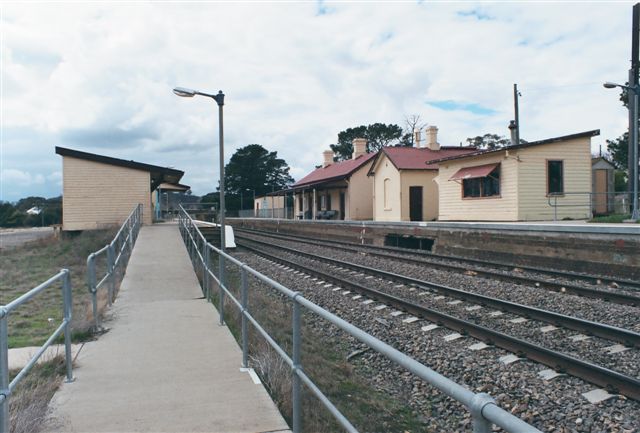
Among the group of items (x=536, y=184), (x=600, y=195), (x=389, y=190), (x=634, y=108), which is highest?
(x=634, y=108)

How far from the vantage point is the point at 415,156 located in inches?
1305

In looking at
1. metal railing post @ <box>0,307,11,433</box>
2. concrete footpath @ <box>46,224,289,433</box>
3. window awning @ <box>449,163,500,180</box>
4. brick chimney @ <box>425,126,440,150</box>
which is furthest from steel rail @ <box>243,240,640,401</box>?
brick chimney @ <box>425,126,440,150</box>

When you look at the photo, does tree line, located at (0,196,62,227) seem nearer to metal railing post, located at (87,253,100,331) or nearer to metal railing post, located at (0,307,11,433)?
metal railing post, located at (87,253,100,331)

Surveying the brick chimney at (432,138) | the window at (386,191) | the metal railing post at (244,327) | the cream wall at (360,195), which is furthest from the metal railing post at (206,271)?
the cream wall at (360,195)

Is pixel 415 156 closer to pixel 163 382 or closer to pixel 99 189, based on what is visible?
pixel 99 189

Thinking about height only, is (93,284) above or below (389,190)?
below

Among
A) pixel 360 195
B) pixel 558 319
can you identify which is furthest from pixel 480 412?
pixel 360 195

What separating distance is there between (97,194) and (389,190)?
16.7 meters

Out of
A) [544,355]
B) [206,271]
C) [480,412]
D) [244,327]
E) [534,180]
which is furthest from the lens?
[534,180]

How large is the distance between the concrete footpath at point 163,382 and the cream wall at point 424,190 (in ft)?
75.5

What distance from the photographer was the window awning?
23172 millimetres

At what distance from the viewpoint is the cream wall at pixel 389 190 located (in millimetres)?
31203

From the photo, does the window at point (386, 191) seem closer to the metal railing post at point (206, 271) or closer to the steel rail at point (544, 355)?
the metal railing post at point (206, 271)

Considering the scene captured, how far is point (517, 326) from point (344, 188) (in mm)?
32381
